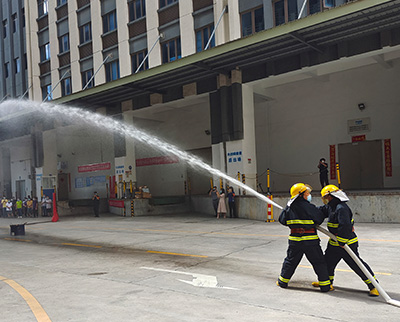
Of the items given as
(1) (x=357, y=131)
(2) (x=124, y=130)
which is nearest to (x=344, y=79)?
(1) (x=357, y=131)

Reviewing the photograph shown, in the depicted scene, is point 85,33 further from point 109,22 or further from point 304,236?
point 304,236

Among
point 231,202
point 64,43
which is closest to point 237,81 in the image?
point 231,202

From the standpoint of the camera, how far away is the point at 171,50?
2283 centimetres

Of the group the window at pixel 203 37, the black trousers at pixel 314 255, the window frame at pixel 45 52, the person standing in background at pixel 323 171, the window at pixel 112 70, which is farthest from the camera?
the window frame at pixel 45 52

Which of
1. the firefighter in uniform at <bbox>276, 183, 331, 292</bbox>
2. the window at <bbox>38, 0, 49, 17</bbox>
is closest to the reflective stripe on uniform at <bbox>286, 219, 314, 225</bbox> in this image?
the firefighter in uniform at <bbox>276, 183, 331, 292</bbox>

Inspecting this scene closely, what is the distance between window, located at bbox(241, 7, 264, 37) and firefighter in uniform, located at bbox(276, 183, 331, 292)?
47.6 feet

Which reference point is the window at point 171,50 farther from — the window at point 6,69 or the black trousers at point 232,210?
the window at point 6,69

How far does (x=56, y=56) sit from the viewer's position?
30.6 meters

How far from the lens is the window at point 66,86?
29.9 metres

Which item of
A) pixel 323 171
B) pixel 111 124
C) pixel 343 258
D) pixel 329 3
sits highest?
pixel 329 3

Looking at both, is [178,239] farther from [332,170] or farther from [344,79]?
[344,79]

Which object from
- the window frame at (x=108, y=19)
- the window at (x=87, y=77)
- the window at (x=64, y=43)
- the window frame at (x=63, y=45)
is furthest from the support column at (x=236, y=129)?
the window at (x=64, y=43)

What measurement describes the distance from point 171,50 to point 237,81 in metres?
5.49

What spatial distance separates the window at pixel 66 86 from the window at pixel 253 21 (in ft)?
51.4
